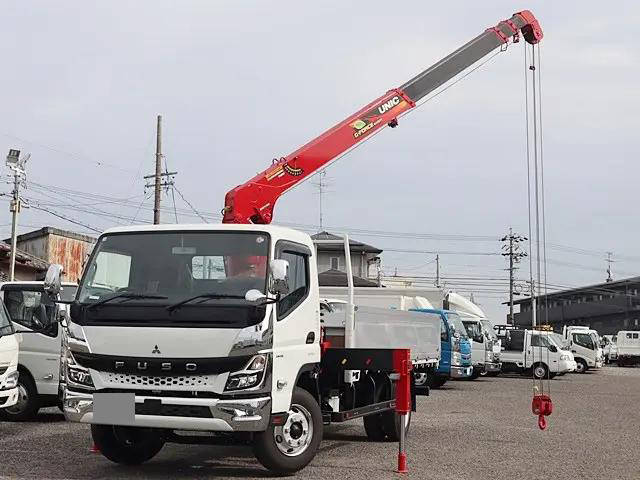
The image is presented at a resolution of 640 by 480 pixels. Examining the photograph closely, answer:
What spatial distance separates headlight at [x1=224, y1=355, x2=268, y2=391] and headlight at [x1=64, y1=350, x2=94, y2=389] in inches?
51.5

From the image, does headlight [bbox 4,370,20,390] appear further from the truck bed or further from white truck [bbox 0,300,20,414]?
the truck bed

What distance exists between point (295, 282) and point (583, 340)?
33.6 meters

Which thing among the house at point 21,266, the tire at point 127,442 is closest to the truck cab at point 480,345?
the house at point 21,266

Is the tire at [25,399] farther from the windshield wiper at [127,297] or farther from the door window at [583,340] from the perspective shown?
the door window at [583,340]

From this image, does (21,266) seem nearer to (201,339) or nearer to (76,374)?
(76,374)

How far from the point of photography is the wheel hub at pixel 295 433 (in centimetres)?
817

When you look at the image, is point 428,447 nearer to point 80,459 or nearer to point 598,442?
point 598,442

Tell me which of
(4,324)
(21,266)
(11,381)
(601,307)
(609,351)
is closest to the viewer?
(11,381)

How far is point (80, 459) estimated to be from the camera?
9.30 m

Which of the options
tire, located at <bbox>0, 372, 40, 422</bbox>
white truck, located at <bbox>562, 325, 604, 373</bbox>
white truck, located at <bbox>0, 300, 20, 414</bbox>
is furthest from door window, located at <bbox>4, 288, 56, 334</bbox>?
white truck, located at <bbox>562, 325, 604, 373</bbox>

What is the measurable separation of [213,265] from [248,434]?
1.54 m

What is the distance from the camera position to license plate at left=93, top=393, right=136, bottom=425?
761 centimetres

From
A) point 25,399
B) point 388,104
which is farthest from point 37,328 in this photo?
point 388,104

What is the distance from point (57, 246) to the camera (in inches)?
1471
